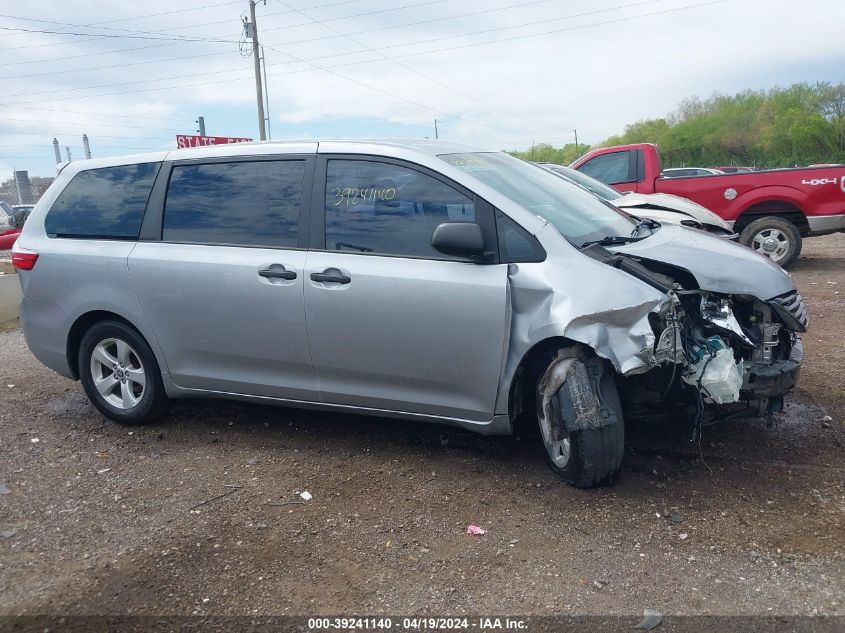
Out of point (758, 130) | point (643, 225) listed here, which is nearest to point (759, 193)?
point (643, 225)

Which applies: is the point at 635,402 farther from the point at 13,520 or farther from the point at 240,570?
the point at 13,520

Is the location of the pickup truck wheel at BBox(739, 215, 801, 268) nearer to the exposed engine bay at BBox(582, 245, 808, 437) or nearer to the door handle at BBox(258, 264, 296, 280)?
the exposed engine bay at BBox(582, 245, 808, 437)

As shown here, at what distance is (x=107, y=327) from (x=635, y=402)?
347 centimetres

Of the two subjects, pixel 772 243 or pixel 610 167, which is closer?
pixel 772 243

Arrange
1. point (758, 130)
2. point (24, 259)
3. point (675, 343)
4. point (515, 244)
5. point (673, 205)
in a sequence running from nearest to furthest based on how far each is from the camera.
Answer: point (675, 343)
point (515, 244)
point (24, 259)
point (673, 205)
point (758, 130)

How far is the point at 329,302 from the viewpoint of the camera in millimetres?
4125

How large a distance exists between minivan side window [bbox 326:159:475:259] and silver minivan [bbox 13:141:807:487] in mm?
12

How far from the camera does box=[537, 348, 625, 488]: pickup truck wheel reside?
11.9ft

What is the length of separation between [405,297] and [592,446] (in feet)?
4.07

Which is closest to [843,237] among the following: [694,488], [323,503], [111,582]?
[694,488]

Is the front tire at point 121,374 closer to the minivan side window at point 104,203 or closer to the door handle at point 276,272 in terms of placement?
the minivan side window at point 104,203

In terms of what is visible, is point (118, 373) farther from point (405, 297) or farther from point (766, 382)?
point (766, 382)

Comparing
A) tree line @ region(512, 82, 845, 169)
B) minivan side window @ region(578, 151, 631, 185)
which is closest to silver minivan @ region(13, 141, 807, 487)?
minivan side window @ region(578, 151, 631, 185)

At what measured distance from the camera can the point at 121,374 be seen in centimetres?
502
